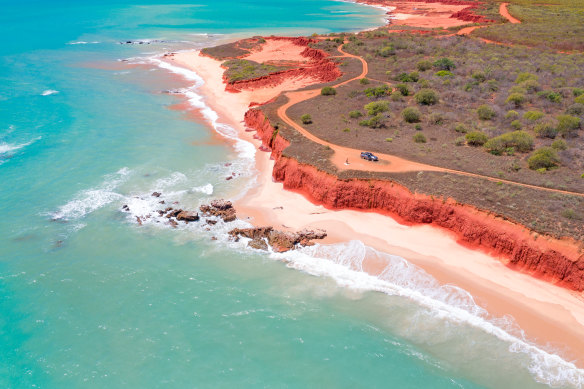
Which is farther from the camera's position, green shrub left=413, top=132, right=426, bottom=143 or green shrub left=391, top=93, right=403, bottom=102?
green shrub left=391, top=93, right=403, bottom=102

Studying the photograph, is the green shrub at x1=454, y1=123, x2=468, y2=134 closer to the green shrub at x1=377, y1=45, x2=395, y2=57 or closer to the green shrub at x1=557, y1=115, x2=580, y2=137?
the green shrub at x1=557, y1=115, x2=580, y2=137

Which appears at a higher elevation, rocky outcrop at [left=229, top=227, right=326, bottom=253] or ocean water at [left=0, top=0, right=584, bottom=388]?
rocky outcrop at [left=229, top=227, right=326, bottom=253]

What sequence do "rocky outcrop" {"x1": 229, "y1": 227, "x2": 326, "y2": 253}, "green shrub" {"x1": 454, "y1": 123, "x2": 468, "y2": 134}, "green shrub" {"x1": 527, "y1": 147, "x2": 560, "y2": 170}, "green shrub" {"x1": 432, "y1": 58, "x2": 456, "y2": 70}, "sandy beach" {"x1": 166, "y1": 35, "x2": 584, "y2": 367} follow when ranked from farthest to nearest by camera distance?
"green shrub" {"x1": 432, "y1": 58, "x2": 456, "y2": 70} → "green shrub" {"x1": 454, "y1": 123, "x2": 468, "y2": 134} → "green shrub" {"x1": 527, "y1": 147, "x2": 560, "y2": 170} → "rocky outcrop" {"x1": 229, "y1": 227, "x2": 326, "y2": 253} → "sandy beach" {"x1": 166, "y1": 35, "x2": 584, "y2": 367}

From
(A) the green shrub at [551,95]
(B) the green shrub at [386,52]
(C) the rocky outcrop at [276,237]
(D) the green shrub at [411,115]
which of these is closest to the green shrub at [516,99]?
(A) the green shrub at [551,95]

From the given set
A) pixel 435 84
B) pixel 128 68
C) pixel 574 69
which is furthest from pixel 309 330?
pixel 128 68

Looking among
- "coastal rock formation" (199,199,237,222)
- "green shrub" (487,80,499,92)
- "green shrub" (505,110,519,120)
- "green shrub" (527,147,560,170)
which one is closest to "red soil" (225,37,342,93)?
"green shrub" (487,80,499,92)

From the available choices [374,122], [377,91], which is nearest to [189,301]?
[374,122]

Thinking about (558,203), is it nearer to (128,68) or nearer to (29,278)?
(29,278)

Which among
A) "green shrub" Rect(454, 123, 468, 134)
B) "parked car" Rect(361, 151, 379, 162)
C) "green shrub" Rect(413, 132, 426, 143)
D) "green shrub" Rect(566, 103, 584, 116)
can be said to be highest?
"green shrub" Rect(566, 103, 584, 116)

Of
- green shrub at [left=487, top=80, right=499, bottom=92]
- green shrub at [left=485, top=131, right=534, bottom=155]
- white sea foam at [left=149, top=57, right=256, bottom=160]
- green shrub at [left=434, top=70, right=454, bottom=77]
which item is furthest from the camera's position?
green shrub at [left=434, top=70, right=454, bottom=77]
